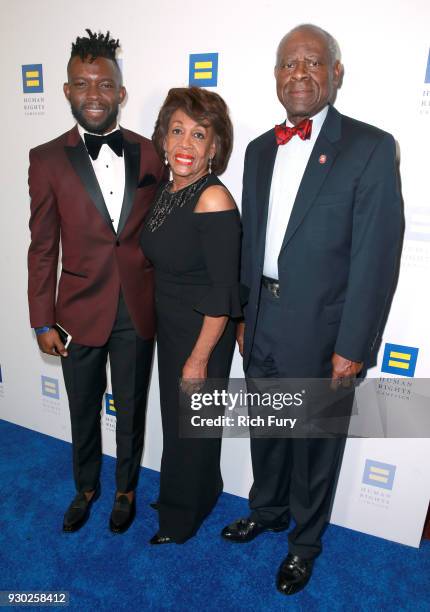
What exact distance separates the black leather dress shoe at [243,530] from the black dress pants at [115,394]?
1.72 ft

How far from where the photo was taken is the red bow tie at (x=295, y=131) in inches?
68.2

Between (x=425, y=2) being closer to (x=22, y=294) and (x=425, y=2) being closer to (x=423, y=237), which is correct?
(x=423, y=237)

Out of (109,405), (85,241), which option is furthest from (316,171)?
(109,405)

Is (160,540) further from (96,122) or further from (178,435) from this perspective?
(96,122)

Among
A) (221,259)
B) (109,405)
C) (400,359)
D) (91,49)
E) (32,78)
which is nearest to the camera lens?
(221,259)

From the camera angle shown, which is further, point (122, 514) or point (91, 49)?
point (122, 514)

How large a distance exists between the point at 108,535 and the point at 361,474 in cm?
128

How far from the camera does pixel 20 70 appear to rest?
2.58 meters

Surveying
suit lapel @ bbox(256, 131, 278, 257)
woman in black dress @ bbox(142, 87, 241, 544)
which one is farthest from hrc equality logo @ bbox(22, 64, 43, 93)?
suit lapel @ bbox(256, 131, 278, 257)

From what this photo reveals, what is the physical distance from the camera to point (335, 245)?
1.68m

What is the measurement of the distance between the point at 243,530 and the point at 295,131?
1.84 m

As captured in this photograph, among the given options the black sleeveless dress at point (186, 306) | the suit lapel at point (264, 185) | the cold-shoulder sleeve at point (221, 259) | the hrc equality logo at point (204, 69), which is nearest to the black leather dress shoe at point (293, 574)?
the black sleeveless dress at point (186, 306)

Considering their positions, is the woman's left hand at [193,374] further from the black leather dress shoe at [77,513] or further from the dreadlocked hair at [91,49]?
the dreadlocked hair at [91,49]

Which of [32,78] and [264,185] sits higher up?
[32,78]
